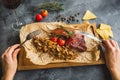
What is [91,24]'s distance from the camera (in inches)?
81.8

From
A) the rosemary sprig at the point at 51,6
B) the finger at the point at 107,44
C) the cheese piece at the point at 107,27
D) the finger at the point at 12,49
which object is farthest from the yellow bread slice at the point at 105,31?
the finger at the point at 12,49

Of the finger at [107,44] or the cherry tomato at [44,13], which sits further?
the cherry tomato at [44,13]

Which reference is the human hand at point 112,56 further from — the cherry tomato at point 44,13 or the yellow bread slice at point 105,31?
the cherry tomato at point 44,13

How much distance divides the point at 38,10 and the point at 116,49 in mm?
676

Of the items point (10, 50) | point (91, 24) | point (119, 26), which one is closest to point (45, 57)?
point (10, 50)

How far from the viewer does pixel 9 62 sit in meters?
1.83

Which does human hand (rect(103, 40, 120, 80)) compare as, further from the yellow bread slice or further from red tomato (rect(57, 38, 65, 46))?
red tomato (rect(57, 38, 65, 46))

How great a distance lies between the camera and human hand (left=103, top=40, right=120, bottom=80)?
1.84 m

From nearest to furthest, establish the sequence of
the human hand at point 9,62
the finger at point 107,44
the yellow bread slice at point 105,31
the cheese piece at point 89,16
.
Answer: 1. the human hand at point 9,62
2. the finger at point 107,44
3. the yellow bread slice at point 105,31
4. the cheese piece at point 89,16

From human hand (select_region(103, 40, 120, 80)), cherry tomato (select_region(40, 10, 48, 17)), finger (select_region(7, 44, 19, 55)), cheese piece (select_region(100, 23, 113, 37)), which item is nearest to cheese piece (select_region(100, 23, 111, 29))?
cheese piece (select_region(100, 23, 113, 37))

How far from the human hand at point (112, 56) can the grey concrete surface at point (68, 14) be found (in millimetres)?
65

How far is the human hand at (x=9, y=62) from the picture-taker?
1.79m

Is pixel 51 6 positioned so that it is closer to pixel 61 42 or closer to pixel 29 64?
pixel 61 42

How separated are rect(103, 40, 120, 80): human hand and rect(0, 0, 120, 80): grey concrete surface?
0.07m
